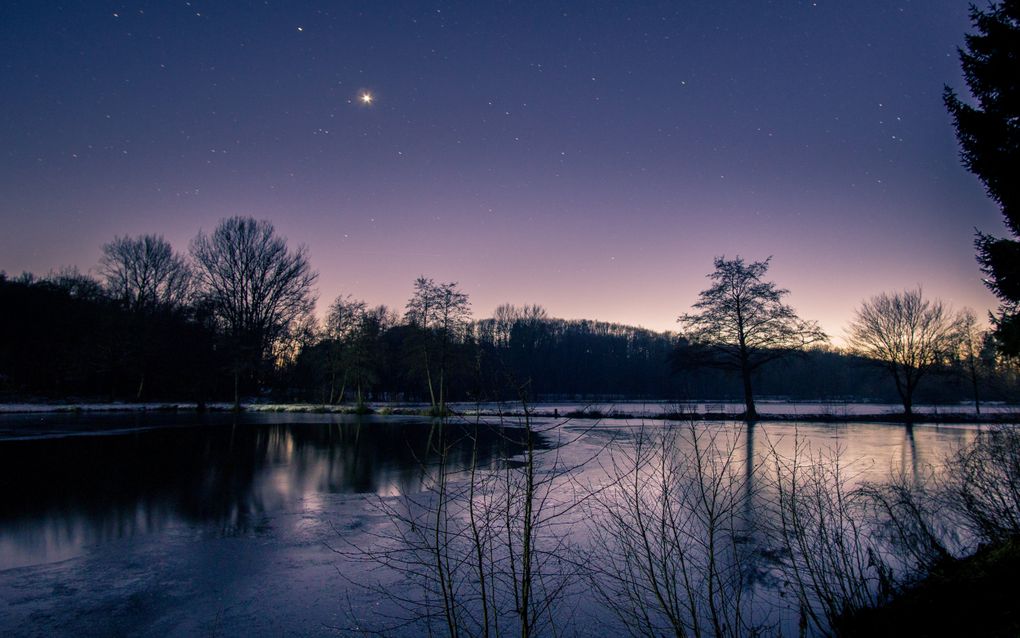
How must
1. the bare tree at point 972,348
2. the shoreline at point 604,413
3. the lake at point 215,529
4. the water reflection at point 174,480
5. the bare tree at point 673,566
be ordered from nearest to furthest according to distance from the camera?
the bare tree at point 673,566 → the lake at point 215,529 → the water reflection at point 174,480 → the shoreline at point 604,413 → the bare tree at point 972,348

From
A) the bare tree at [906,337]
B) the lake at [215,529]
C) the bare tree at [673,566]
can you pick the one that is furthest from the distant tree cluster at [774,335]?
the bare tree at [673,566]

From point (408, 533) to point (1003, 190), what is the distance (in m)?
13.4

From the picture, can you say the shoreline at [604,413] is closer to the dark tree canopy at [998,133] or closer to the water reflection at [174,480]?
the water reflection at [174,480]

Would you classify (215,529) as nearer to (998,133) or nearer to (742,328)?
(998,133)

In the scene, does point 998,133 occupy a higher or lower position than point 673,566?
higher

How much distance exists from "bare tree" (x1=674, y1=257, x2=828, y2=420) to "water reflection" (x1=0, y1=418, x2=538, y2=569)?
17414 mm

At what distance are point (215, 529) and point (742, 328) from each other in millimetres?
31043

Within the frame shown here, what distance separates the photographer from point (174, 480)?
42.1 ft

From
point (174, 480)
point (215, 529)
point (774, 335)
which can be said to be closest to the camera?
point (215, 529)

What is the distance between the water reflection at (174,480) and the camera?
8555 mm

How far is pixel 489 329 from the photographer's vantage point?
9944 centimetres

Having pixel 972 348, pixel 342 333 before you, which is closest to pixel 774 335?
pixel 972 348

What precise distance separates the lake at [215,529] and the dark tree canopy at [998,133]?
5.09m

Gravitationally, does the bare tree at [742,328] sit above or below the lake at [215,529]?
above
